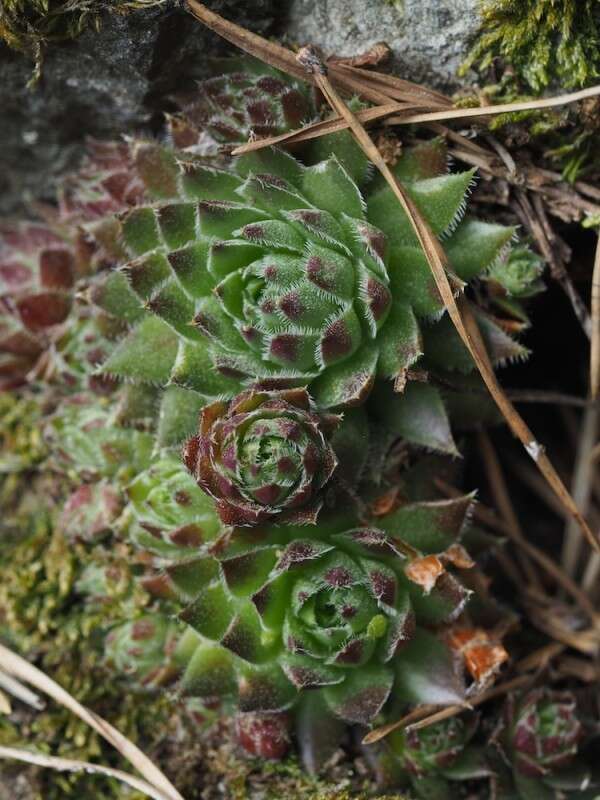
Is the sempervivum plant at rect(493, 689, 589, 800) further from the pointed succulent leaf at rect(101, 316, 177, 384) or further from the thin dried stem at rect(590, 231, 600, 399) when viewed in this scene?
the pointed succulent leaf at rect(101, 316, 177, 384)

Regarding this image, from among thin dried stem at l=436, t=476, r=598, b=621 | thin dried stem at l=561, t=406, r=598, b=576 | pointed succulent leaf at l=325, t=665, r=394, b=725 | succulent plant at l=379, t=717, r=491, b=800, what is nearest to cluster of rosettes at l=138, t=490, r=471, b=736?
pointed succulent leaf at l=325, t=665, r=394, b=725

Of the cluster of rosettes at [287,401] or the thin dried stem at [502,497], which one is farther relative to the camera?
the thin dried stem at [502,497]

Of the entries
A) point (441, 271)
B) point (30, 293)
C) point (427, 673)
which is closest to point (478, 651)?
point (427, 673)

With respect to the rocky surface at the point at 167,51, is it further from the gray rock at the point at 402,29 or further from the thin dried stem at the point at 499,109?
the thin dried stem at the point at 499,109

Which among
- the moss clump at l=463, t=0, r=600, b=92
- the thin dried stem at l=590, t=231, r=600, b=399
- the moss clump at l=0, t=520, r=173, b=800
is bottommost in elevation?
the moss clump at l=0, t=520, r=173, b=800

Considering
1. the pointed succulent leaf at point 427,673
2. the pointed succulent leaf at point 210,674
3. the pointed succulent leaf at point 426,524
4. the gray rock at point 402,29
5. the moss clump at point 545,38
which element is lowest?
the pointed succulent leaf at point 210,674

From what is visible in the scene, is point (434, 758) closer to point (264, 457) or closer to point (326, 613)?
point (326, 613)

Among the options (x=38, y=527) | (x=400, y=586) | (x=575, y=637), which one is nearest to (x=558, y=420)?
(x=575, y=637)

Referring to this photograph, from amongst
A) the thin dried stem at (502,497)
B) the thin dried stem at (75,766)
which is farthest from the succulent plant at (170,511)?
the thin dried stem at (502,497)
